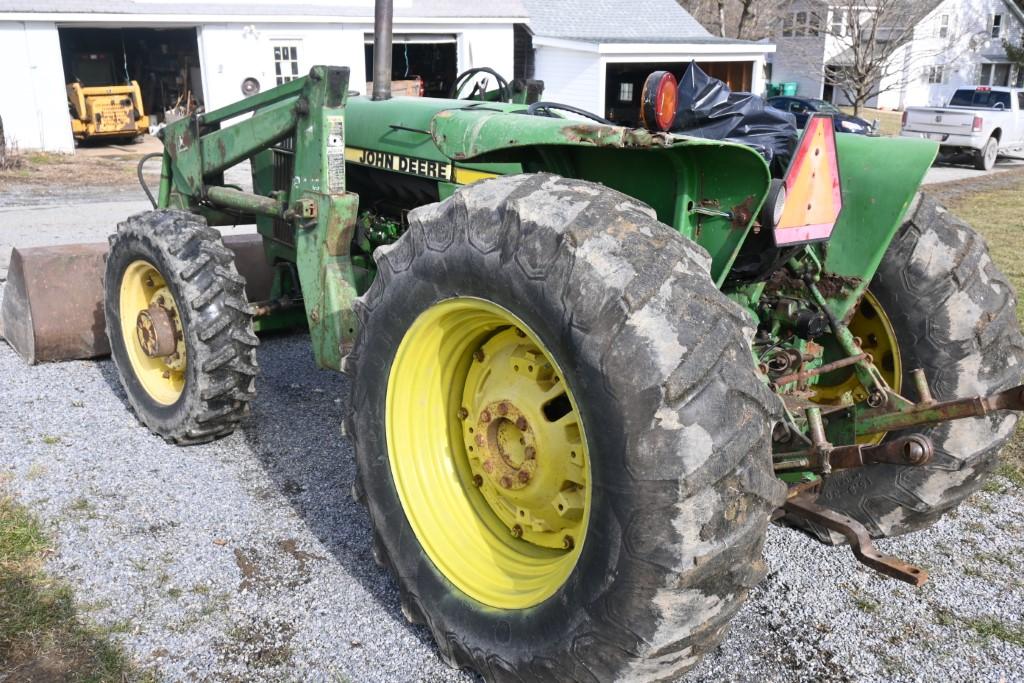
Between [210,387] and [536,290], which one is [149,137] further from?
[536,290]

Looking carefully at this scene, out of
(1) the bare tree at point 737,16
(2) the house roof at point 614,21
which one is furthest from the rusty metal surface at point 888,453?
(1) the bare tree at point 737,16

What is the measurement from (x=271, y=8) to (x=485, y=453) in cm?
2157

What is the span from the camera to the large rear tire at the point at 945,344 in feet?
11.1

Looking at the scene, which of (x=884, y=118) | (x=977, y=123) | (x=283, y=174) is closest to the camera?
(x=283, y=174)

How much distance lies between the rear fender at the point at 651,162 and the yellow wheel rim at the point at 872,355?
1.00 m

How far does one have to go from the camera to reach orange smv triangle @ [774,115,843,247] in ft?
9.32

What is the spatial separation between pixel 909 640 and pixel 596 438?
1.70 meters

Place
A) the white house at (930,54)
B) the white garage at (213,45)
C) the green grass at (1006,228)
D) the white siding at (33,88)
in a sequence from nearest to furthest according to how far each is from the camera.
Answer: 1. the green grass at (1006,228)
2. the white siding at (33,88)
3. the white garage at (213,45)
4. the white house at (930,54)

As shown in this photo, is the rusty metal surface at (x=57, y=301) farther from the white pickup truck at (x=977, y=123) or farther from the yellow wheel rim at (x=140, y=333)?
the white pickup truck at (x=977, y=123)

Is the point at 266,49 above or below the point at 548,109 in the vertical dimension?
below

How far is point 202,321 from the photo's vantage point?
A: 14.2 ft

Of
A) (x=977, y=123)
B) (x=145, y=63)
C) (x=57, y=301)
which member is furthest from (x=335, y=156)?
(x=145, y=63)

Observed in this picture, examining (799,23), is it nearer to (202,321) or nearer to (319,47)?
(319,47)

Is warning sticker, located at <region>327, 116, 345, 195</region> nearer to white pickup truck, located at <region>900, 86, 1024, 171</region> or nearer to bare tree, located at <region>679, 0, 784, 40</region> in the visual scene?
white pickup truck, located at <region>900, 86, 1024, 171</region>
